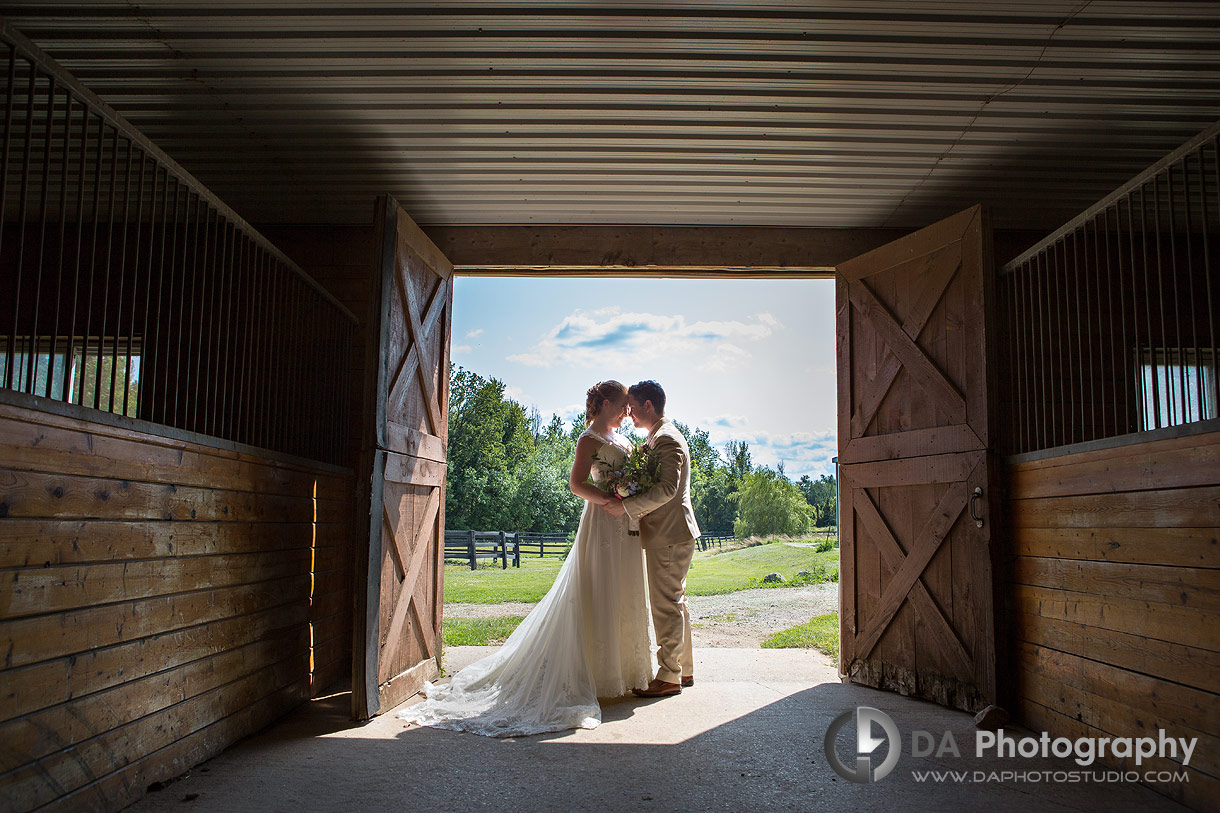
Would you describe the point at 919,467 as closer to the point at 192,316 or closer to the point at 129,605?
the point at 192,316

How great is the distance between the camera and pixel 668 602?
15.9 ft

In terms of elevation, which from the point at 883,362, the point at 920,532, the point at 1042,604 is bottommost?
the point at 1042,604

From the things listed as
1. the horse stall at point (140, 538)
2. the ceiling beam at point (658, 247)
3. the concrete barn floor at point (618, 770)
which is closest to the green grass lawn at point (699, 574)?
the ceiling beam at point (658, 247)

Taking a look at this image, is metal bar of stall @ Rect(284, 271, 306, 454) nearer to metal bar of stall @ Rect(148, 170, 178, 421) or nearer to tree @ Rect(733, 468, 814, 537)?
metal bar of stall @ Rect(148, 170, 178, 421)

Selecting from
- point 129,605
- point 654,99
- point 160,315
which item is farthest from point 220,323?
point 654,99

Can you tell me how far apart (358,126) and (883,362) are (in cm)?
365

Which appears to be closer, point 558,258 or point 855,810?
point 855,810

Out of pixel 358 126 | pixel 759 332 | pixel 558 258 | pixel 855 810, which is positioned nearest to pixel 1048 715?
pixel 855 810

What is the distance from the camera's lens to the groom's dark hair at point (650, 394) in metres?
5.19

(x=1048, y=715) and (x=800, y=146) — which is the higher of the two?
(x=800, y=146)

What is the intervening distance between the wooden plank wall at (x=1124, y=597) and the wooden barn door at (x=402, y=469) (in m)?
3.41

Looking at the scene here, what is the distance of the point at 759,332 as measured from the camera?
191ft

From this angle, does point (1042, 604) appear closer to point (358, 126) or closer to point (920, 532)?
point (920, 532)

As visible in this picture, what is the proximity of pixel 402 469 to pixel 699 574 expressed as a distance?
48.4ft
